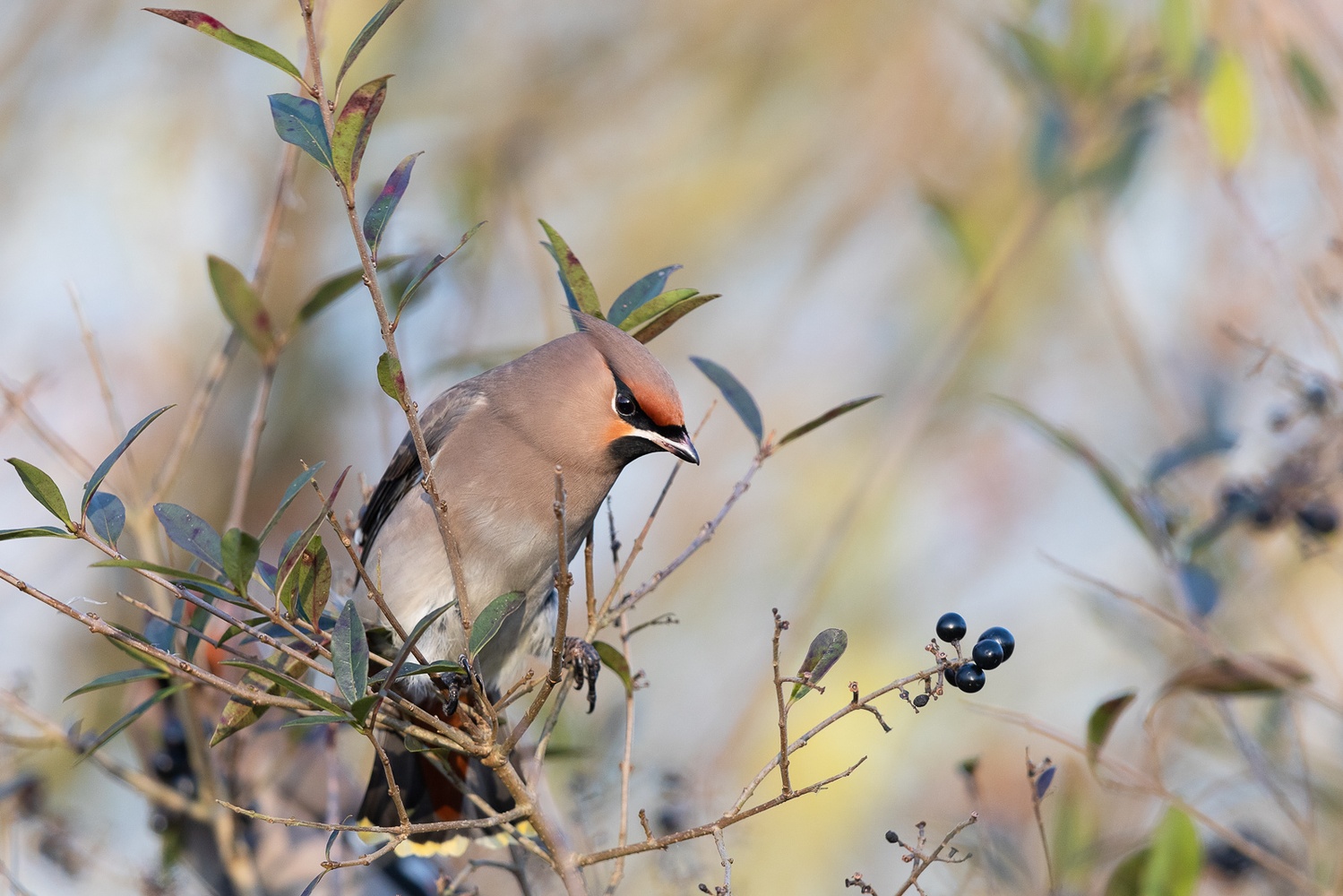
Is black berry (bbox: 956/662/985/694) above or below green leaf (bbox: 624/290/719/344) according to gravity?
below

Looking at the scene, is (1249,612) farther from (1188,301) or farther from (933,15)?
(933,15)

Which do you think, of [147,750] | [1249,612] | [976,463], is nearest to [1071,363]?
[976,463]

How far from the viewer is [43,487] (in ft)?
6.91

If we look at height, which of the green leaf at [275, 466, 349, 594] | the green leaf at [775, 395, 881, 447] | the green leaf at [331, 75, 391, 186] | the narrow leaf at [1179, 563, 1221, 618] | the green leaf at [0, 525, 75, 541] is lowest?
the narrow leaf at [1179, 563, 1221, 618]

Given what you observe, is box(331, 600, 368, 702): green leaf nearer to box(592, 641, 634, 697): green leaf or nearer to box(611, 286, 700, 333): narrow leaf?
box(592, 641, 634, 697): green leaf

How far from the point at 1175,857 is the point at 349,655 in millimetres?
1917

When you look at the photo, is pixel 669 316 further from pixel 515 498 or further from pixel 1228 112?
pixel 1228 112

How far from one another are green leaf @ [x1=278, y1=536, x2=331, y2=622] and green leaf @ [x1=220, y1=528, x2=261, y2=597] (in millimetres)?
79

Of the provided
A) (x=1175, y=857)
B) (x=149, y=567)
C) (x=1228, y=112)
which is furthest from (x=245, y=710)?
(x=1228, y=112)

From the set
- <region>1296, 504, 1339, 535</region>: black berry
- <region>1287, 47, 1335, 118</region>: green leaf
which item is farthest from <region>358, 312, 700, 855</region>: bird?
<region>1287, 47, 1335, 118</region>: green leaf

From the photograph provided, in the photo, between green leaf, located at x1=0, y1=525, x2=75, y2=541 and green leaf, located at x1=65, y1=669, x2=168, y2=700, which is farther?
green leaf, located at x1=65, y1=669, x2=168, y2=700

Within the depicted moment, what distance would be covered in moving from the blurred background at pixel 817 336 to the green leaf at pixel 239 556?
5.33 ft

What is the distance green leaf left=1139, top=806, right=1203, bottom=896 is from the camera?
2.90 metres

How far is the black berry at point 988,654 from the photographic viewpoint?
228 cm
